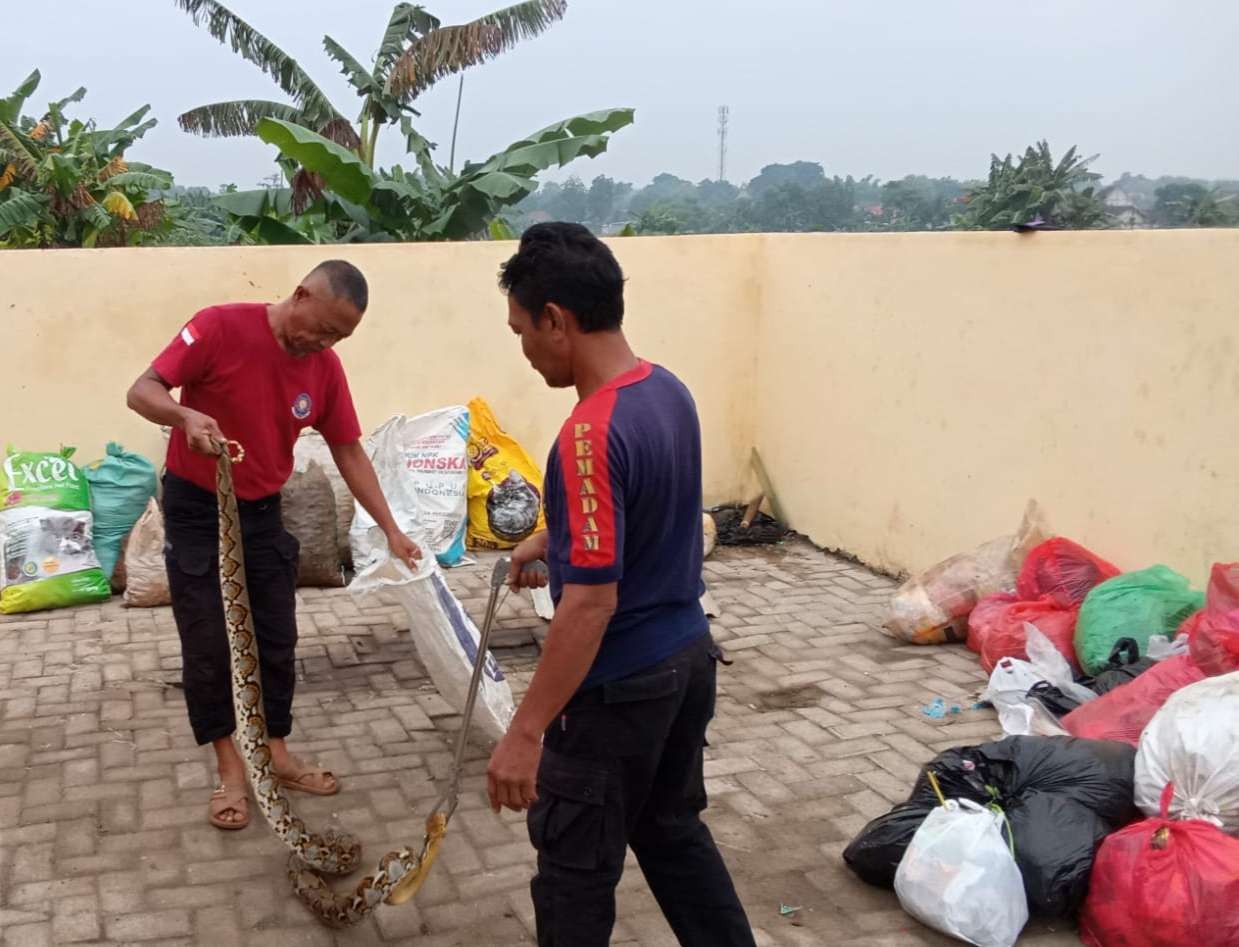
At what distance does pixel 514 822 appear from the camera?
417 cm

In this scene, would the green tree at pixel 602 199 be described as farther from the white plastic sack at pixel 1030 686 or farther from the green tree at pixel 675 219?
the white plastic sack at pixel 1030 686

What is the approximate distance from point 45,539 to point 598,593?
512cm

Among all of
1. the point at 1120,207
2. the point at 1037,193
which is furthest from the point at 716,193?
the point at 1120,207

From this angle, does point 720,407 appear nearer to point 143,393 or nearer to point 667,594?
point 143,393

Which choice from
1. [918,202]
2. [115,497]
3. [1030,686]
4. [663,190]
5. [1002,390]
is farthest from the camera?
[663,190]

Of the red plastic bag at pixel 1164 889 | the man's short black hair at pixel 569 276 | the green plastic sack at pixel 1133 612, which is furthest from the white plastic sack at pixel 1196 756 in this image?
the man's short black hair at pixel 569 276

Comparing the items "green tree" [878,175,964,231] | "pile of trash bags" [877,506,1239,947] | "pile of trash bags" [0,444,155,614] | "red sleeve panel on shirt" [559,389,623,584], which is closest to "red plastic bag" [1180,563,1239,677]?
"pile of trash bags" [877,506,1239,947]

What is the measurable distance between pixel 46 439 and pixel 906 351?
5182mm

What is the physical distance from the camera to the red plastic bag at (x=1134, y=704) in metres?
4.40

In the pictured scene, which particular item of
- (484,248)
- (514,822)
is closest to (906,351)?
(484,248)

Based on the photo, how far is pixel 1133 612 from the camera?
208 inches

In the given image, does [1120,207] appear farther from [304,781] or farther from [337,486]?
[304,781]

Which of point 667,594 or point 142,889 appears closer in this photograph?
point 667,594

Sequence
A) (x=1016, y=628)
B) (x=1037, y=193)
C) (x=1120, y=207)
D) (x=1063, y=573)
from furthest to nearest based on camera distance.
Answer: (x=1037, y=193) < (x=1120, y=207) < (x=1063, y=573) < (x=1016, y=628)
